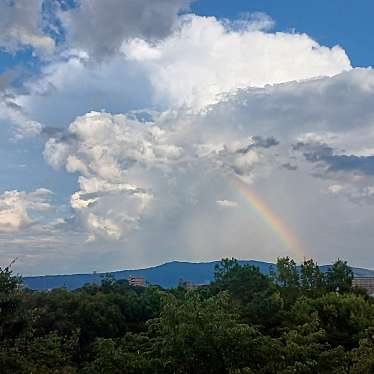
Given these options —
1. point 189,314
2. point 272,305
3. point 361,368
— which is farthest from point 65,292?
point 361,368

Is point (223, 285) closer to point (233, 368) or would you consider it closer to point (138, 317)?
point (138, 317)

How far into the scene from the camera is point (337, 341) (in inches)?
1464

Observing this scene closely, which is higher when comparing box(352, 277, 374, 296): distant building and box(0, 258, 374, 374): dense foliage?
box(352, 277, 374, 296): distant building

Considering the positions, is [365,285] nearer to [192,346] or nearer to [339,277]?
[339,277]

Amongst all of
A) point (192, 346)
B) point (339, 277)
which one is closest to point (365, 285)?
point (339, 277)

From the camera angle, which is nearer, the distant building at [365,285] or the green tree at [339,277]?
the green tree at [339,277]

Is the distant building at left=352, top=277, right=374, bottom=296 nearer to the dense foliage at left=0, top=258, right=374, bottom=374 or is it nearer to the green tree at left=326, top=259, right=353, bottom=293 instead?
the green tree at left=326, top=259, right=353, bottom=293

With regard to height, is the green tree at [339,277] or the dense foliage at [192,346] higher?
the green tree at [339,277]

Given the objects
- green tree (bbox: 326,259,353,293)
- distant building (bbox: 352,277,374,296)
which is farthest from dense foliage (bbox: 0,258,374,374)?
distant building (bbox: 352,277,374,296)

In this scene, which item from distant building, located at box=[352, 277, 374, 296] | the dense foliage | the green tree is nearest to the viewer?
the dense foliage

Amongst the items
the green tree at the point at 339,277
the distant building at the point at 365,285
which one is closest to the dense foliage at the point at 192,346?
the green tree at the point at 339,277

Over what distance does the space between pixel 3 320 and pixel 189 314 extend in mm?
8694

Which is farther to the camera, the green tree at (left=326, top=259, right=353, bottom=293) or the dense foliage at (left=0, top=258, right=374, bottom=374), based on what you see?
the green tree at (left=326, top=259, right=353, bottom=293)

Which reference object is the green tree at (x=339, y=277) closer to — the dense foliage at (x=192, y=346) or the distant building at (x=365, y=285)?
the distant building at (x=365, y=285)
